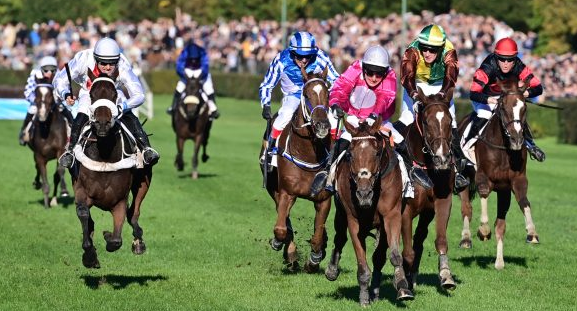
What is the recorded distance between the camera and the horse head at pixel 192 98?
25.2m

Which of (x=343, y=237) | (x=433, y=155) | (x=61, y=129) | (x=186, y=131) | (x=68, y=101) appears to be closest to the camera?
(x=433, y=155)

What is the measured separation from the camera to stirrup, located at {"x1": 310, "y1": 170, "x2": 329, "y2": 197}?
A: 11.8 metres

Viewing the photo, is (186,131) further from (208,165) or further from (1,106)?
(1,106)

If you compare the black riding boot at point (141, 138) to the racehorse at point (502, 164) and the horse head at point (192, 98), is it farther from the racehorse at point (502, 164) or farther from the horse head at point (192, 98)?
the horse head at point (192, 98)

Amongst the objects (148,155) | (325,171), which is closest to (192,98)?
(148,155)

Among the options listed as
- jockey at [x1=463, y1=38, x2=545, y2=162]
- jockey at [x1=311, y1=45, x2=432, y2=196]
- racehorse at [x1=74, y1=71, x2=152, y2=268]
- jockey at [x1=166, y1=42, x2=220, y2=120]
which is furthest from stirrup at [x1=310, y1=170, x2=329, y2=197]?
jockey at [x1=166, y1=42, x2=220, y2=120]

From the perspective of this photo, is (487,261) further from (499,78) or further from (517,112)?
(499,78)

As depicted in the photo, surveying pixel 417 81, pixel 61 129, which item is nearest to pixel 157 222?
pixel 61 129

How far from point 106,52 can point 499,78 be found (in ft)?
16.1

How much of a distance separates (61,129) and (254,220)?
3956mm

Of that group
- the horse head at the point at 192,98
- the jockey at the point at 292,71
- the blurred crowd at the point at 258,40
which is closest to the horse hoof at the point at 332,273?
the jockey at the point at 292,71

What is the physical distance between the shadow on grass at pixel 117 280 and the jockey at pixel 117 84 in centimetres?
124

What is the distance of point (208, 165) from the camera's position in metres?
27.8

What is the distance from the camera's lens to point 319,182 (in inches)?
470
